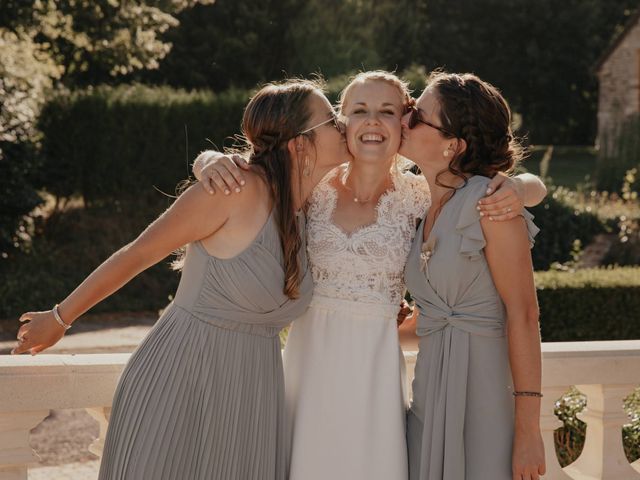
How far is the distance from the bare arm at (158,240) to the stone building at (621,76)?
92.1ft

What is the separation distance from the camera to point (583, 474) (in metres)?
3.77

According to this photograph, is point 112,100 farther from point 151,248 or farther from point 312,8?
point 151,248

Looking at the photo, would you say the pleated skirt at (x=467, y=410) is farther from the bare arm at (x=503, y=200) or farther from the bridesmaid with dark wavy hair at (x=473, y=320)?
the bare arm at (x=503, y=200)

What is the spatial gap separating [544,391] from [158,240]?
154cm

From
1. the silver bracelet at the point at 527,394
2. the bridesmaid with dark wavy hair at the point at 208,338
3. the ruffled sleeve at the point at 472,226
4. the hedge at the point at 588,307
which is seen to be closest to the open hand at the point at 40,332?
the bridesmaid with dark wavy hair at the point at 208,338

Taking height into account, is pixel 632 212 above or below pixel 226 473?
above

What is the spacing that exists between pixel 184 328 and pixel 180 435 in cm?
33

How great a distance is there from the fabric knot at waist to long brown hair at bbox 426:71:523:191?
0.44 m

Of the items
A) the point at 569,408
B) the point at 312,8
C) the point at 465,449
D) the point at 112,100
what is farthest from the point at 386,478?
the point at 312,8

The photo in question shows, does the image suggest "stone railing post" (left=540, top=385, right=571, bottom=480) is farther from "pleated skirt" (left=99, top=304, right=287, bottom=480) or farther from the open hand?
the open hand

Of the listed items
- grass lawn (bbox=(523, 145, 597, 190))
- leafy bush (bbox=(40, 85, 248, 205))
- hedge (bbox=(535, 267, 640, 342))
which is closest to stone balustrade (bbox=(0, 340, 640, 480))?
hedge (bbox=(535, 267, 640, 342))

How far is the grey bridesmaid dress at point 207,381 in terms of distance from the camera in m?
3.08

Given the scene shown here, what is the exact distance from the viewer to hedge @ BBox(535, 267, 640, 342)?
959cm

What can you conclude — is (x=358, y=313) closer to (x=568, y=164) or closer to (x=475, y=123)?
(x=475, y=123)
